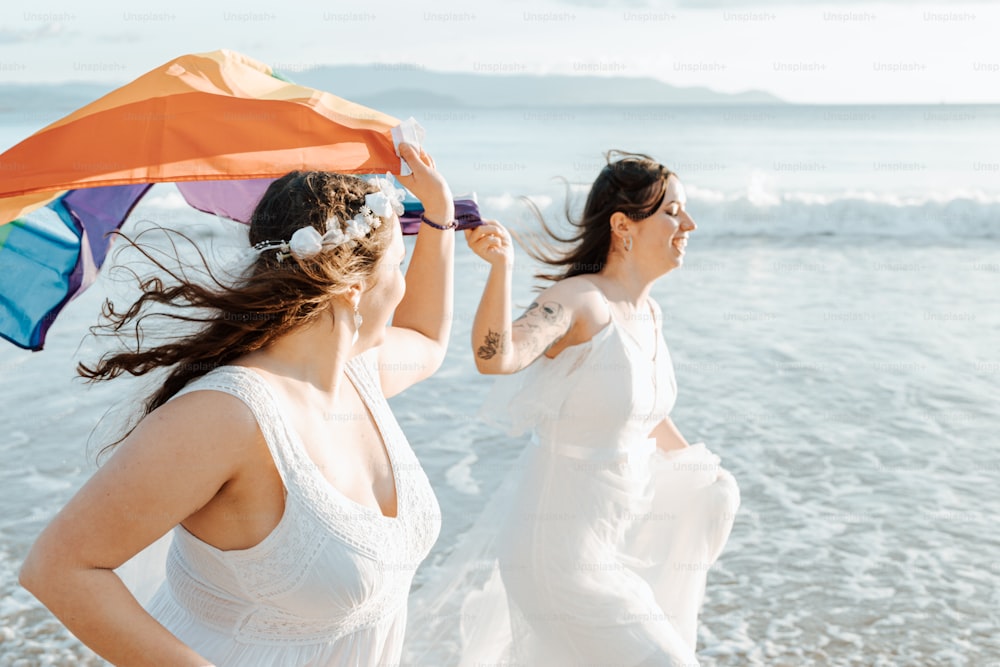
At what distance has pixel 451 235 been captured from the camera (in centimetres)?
305

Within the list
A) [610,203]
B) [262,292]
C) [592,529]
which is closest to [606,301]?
[610,203]

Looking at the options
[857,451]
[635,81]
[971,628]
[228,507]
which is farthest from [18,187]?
[635,81]

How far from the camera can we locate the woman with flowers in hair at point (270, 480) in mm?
1932

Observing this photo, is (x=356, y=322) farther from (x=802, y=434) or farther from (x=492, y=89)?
(x=492, y=89)

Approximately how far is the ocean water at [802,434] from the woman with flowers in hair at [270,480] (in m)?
0.80

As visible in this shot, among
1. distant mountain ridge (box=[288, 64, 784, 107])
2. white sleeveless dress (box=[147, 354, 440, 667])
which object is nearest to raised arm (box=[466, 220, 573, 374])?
white sleeveless dress (box=[147, 354, 440, 667])

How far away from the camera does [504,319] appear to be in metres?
3.83

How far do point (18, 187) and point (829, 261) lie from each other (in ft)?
52.4

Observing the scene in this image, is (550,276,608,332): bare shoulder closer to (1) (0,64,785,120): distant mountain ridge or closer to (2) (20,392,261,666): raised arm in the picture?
(2) (20,392,261,666): raised arm

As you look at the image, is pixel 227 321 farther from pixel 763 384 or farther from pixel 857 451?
pixel 763 384

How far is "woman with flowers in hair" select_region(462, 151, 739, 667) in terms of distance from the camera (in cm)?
390

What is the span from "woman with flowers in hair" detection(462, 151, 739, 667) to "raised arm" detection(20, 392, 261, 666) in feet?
5.59

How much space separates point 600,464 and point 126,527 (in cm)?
255

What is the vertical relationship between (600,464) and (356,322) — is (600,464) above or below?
below
